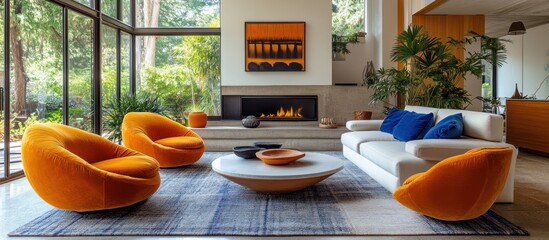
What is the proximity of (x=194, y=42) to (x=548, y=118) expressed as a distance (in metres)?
6.06

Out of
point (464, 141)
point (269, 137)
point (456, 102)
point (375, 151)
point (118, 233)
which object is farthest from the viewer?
point (269, 137)

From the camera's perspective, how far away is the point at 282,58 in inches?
285

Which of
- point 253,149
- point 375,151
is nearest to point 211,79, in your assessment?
point 253,149

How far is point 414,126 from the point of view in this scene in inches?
164

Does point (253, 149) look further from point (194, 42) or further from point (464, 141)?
point (194, 42)

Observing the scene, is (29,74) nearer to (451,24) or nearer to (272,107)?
(272,107)

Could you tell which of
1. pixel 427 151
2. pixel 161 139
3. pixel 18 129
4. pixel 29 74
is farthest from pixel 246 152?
pixel 29 74

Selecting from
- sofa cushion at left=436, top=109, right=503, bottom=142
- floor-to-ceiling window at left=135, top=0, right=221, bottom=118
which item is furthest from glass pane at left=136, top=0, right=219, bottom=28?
sofa cushion at left=436, top=109, right=503, bottom=142

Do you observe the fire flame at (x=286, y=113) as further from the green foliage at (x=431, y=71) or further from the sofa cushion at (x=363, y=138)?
the sofa cushion at (x=363, y=138)

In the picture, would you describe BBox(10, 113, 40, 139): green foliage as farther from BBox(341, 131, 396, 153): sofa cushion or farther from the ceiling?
the ceiling

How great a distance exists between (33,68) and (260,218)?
3534 millimetres

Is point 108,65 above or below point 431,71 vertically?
above

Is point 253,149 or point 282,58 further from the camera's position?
point 282,58

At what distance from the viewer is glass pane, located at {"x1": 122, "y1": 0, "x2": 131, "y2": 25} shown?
7.19 meters
